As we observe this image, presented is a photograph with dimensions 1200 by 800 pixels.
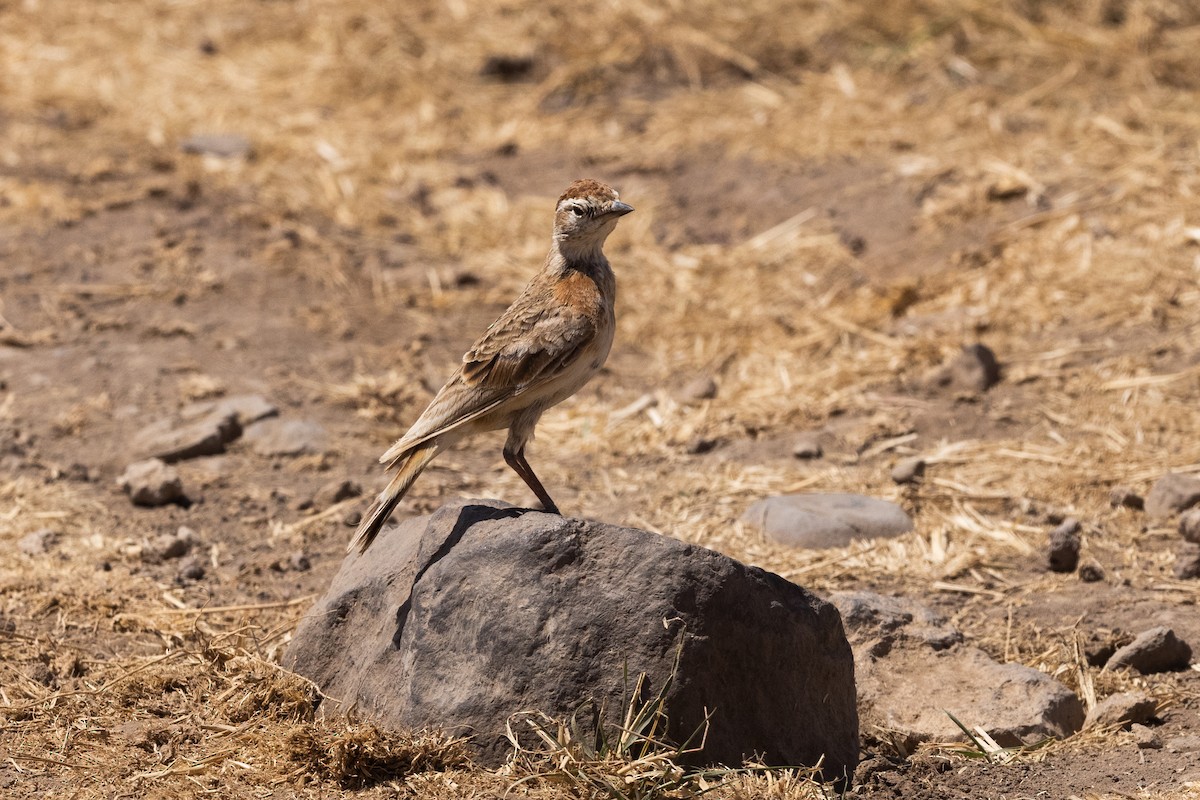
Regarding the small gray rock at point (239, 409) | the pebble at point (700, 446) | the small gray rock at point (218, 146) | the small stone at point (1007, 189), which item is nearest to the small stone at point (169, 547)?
the small gray rock at point (239, 409)

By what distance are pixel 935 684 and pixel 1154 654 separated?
1.03 meters

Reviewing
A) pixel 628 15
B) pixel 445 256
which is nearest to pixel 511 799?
pixel 445 256

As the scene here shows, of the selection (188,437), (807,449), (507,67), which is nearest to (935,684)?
(807,449)

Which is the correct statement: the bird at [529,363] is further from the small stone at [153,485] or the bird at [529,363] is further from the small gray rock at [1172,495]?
the small gray rock at [1172,495]

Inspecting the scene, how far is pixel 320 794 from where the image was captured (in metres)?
4.91

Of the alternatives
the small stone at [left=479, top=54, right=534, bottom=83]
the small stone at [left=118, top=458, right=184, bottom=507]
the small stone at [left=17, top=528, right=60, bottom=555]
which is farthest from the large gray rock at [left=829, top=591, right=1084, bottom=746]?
the small stone at [left=479, top=54, right=534, bottom=83]

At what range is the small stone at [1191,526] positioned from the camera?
7195 mm

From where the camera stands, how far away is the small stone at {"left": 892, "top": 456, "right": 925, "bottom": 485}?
8062 millimetres

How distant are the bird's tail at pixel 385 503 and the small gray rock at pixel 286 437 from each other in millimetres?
3175

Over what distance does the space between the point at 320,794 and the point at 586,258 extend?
2625 millimetres

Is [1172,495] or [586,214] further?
[1172,495]

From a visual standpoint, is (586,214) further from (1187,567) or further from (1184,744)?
(1187,567)

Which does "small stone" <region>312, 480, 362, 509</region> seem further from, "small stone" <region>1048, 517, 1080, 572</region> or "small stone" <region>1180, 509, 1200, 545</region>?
"small stone" <region>1180, 509, 1200, 545</region>

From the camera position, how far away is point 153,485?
812cm
